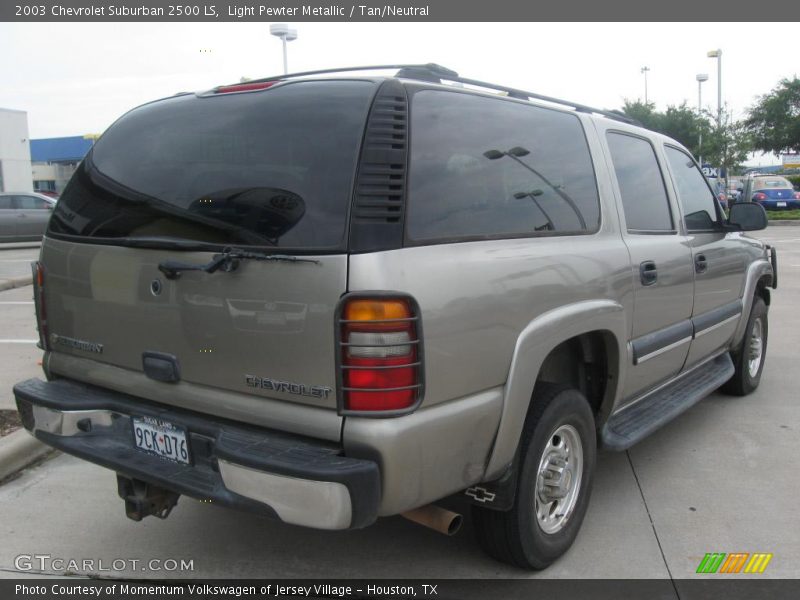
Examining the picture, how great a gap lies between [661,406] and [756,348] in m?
2.08

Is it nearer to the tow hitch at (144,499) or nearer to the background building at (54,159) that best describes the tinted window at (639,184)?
the tow hitch at (144,499)

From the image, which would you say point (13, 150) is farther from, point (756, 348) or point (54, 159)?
point (756, 348)

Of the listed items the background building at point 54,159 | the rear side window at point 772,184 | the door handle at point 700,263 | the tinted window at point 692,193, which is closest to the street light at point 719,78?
the rear side window at point 772,184

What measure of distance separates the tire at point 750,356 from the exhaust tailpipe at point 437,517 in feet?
11.1

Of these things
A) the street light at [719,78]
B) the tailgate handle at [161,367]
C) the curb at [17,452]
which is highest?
the street light at [719,78]

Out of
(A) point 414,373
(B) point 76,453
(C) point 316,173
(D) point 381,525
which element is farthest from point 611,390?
(B) point 76,453

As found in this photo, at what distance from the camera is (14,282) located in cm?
1153

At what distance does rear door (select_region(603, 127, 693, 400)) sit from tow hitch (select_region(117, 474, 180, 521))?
219 cm

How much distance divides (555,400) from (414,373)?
0.91m

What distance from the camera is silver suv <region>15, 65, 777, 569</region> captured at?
230 cm

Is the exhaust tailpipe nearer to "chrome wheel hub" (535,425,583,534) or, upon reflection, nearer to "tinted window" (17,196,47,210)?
"chrome wheel hub" (535,425,583,534)

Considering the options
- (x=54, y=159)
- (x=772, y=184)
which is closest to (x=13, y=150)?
(x=54, y=159)

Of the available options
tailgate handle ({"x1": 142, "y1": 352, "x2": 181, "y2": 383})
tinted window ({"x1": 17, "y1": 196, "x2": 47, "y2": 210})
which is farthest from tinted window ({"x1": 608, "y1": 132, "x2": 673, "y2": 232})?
tinted window ({"x1": 17, "y1": 196, "x2": 47, "y2": 210})

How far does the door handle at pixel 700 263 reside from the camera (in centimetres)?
423
